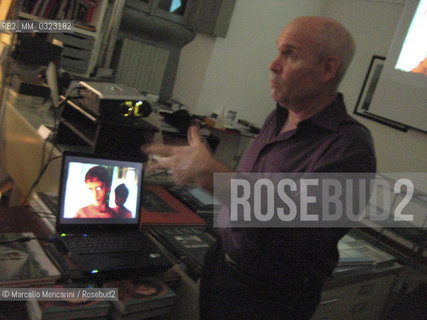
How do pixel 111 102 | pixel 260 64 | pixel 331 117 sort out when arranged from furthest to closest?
1. pixel 260 64
2. pixel 111 102
3. pixel 331 117

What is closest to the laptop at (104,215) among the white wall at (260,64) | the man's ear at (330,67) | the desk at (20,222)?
the desk at (20,222)

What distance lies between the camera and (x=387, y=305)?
2082mm

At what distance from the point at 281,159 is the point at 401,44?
386 cm

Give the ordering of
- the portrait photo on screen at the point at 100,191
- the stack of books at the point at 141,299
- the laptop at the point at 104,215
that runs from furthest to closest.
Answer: the portrait photo on screen at the point at 100,191
the laptop at the point at 104,215
the stack of books at the point at 141,299

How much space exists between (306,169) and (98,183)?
0.73 meters

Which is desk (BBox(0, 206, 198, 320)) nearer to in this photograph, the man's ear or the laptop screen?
the laptop screen

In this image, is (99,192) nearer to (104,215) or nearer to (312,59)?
(104,215)

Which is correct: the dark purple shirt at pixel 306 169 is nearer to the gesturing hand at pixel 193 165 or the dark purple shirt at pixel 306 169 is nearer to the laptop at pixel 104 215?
the gesturing hand at pixel 193 165

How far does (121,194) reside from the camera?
1.42 metres

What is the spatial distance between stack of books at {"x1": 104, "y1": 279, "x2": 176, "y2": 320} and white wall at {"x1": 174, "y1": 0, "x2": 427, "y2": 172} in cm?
351

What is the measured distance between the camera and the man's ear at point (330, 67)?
108 centimetres

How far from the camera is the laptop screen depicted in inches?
51.7

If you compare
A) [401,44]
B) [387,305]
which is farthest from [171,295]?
[401,44]

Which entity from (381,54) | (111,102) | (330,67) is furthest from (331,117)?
(381,54)
